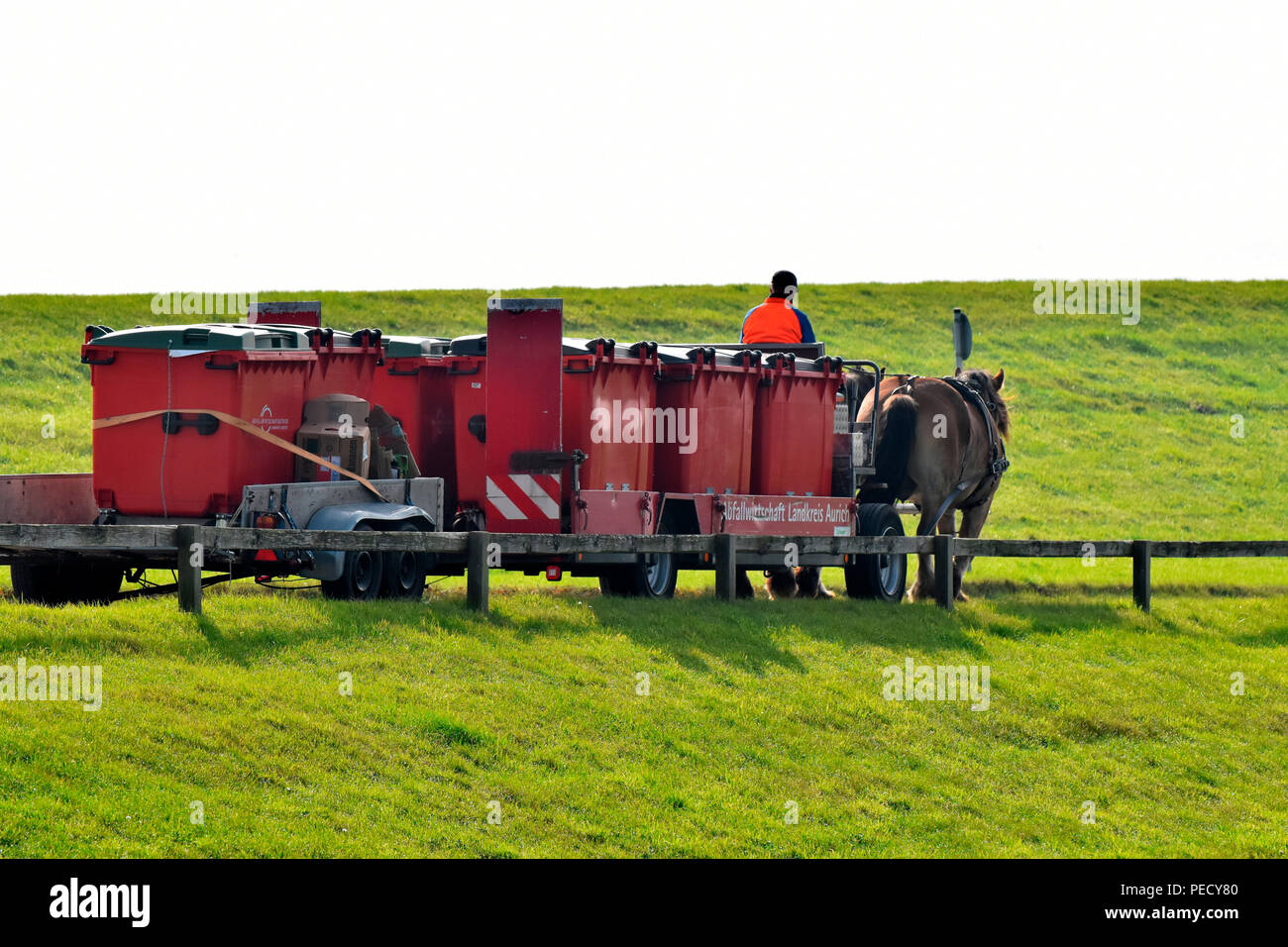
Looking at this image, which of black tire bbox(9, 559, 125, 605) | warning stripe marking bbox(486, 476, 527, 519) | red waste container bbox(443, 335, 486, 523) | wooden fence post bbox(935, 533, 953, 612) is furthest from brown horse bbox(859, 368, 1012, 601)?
black tire bbox(9, 559, 125, 605)

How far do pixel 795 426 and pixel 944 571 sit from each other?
2788 mm

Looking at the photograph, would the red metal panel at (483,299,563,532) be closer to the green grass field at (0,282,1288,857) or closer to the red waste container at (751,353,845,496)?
the green grass field at (0,282,1288,857)

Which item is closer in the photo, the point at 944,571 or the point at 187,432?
the point at 187,432

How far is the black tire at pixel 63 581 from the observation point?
14547 millimetres

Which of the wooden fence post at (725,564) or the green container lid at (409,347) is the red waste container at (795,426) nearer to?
the wooden fence post at (725,564)

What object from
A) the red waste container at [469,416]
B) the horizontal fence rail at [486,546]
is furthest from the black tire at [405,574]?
the red waste container at [469,416]

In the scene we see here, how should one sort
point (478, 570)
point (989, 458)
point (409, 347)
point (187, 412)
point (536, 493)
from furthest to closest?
point (989, 458)
point (409, 347)
point (536, 493)
point (187, 412)
point (478, 570)

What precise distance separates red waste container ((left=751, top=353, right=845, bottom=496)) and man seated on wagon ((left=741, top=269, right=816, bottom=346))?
22.6 inches

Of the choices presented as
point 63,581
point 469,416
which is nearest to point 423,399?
point 469,416

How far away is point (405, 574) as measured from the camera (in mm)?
14250

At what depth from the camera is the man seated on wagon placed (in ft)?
62.5

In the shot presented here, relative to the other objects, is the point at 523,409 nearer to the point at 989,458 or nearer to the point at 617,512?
the point at 617,512
